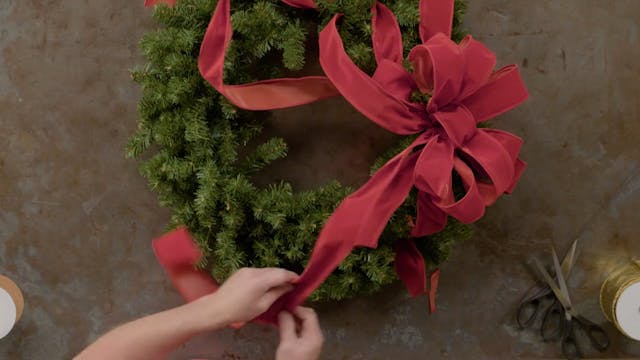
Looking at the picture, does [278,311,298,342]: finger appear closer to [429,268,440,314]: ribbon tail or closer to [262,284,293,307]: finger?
[262,284,293,307]: finger

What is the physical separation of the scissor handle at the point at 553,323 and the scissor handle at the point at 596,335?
4cm

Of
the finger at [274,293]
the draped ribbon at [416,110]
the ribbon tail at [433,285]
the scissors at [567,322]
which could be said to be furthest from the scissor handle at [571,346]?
the finger at [274,293]

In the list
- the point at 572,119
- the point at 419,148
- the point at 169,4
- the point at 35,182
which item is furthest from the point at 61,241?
the point at 572,119

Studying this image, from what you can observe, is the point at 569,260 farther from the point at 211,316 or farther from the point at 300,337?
the point at 211,316

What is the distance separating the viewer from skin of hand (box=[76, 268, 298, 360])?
1.01m

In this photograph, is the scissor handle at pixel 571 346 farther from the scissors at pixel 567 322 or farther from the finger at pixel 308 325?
the finger at pixel 308 325

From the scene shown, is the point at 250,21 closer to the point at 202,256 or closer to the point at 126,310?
the point at 202,256

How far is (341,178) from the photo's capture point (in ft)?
4.70

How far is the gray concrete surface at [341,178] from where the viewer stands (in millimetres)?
1423

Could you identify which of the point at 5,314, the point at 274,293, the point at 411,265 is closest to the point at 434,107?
the point at 411,265

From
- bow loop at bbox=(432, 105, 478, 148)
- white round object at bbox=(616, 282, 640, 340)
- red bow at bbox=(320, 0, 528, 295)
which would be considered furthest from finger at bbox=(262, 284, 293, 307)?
white round object at bbox=(616, 282, 640, 340)

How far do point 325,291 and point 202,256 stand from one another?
27 centimetres

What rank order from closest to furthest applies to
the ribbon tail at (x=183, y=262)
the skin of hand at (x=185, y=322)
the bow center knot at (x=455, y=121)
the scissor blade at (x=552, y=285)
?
1. the skin of hand at (x=185, y=322)
2. the bow center knot at (x=455, y=121)
3. the ribbon tail at (x=183, y=262)
4. the scissor blade at (x=552, y=285)

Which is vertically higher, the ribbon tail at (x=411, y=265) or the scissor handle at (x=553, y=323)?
the ribbon tail at (x=411, y=265)
